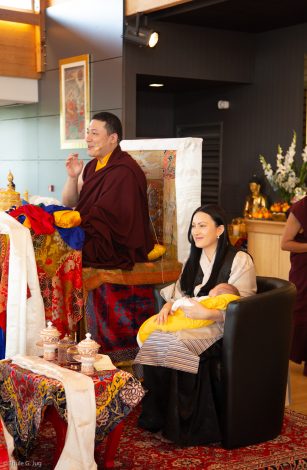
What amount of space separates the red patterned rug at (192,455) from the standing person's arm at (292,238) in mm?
1470

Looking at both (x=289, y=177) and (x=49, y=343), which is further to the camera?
(x=289, y=177)

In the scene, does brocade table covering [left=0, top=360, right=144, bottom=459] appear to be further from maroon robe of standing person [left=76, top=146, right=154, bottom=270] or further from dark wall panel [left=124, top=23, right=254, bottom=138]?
dark wall panel [left=124, top=23, right=254, bottom=138]

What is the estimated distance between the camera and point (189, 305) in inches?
146

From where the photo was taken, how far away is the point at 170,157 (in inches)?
196

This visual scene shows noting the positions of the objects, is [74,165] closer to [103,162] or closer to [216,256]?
[103,162]

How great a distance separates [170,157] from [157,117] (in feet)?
16.5

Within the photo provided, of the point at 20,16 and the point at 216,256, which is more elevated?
the point at 20,16

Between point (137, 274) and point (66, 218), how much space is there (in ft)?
2.15

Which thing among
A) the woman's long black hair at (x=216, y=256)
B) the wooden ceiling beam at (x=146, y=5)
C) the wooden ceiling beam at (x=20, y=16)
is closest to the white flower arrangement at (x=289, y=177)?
the wooden ceiling beam at (x=146, y=5)

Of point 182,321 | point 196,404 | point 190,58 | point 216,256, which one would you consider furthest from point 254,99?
point 196,404

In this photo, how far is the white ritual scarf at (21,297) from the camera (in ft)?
13.5

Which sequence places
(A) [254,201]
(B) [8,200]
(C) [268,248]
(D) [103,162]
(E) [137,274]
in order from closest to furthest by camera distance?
(B) [8,200] < (E) [137,274] < (D) [103,162] < (C) [268,248] < (A) [254,201]

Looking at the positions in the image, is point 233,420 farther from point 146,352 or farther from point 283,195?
point 283,195

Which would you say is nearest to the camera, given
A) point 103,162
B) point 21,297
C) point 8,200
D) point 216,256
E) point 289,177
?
point 216,256
